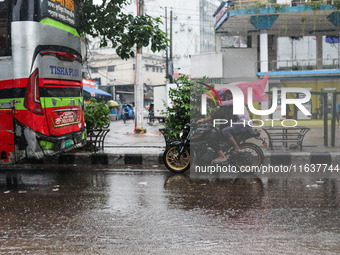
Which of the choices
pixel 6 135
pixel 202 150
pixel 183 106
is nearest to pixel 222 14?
pixel 183 106

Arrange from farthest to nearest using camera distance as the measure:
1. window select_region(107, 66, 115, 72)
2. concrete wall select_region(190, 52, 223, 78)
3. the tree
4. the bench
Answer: window select_region(107, 66, 115, 72), concrete wall select_region(190, 52, 223, 78), the tree, the bench

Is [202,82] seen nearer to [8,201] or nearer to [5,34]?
[5,34]

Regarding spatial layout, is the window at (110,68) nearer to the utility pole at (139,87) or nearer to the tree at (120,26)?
the utility pole at (139,87)

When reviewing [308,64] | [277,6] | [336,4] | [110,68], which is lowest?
[308,64]

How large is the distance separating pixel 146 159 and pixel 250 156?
283 cm

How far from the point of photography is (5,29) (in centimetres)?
632

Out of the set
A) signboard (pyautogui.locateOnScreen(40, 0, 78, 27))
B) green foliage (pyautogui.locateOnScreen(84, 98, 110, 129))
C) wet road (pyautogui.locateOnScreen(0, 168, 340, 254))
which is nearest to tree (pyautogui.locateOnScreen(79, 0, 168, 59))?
green foliage (pyautogui.locateOnScreen(84, 98, 110, 129))

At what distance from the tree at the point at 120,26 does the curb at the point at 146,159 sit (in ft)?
9.44

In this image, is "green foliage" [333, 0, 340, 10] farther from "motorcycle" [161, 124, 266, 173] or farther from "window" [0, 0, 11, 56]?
"window" [0, 0, 11, 56]

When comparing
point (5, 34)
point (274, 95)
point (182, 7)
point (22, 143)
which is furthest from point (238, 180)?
point (182, 7)

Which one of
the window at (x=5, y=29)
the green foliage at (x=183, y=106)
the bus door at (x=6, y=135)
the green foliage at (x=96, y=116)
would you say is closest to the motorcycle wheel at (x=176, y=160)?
the green foliage at (x=183, y=106)

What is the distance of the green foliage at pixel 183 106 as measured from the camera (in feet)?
28.2

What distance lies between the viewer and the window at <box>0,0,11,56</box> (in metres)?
6.28

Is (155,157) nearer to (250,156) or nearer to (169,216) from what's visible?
(250,156)
